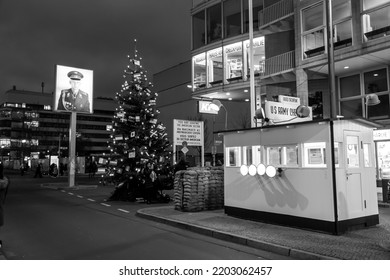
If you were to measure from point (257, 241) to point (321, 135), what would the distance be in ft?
10.1

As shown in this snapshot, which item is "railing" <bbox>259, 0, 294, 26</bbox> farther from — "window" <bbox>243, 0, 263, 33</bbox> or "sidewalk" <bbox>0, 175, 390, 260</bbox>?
"sidewalk" <bbox>0, 175, 390, 260</bbox>

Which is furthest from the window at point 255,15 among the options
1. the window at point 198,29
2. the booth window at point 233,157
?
the booth window at point 233,157

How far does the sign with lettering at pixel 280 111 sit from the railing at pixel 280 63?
10.2 m

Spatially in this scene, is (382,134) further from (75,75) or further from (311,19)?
(75,75)

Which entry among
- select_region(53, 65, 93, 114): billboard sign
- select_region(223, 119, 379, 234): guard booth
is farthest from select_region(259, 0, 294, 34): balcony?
select_region(223, 119, 379, 234): guard booth

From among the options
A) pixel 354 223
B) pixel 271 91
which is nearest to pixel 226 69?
pixel 271 91

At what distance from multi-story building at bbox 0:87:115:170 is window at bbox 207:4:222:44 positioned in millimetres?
66798

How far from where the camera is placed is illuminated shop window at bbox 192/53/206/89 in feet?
95.5

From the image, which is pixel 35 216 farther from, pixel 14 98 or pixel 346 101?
pixel 14 98

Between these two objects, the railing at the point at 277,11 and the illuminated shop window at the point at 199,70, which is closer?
the railing at the point at 277,11

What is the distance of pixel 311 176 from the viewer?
8.52 meters

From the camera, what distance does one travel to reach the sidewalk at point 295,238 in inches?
255

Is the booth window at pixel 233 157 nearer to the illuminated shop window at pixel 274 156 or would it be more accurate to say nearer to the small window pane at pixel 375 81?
the illuminated shop window at pixel 274 156
